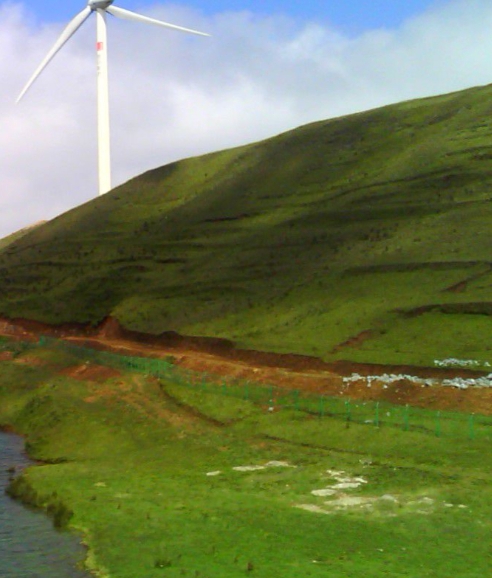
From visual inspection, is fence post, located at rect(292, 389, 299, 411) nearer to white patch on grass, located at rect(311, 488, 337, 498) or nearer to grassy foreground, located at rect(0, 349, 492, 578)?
grassy foreground, located at rect(0, 349, 492, 578)

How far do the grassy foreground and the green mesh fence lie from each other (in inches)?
47.5

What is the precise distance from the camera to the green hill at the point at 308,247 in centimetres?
6956

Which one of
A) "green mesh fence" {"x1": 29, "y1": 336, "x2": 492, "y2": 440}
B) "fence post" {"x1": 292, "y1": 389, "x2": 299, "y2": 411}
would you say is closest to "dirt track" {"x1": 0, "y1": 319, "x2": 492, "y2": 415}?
"green mesh fence" {"x1": 29, "y1": 336, "x2": 492, "y2": 440}

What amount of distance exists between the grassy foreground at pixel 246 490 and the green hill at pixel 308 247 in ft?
54.3

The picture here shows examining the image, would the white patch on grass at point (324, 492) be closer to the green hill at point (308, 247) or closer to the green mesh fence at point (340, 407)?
the green mesh fence at point (340, 407)

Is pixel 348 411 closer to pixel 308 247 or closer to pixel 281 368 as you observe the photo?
pixel 281 368

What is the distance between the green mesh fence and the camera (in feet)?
143

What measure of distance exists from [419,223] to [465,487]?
2257 inches

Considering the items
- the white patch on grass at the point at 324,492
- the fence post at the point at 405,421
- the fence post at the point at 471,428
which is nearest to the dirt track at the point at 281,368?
the fence post at the point at 405,421

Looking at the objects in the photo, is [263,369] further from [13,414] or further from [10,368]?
[10,368]

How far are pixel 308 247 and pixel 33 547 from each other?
67907 millimetres

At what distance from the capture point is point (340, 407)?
161 feet

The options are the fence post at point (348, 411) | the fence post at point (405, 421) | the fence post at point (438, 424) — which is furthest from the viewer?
the fence post at point (348, 411)

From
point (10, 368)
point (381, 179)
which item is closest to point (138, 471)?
point (10, 368)
